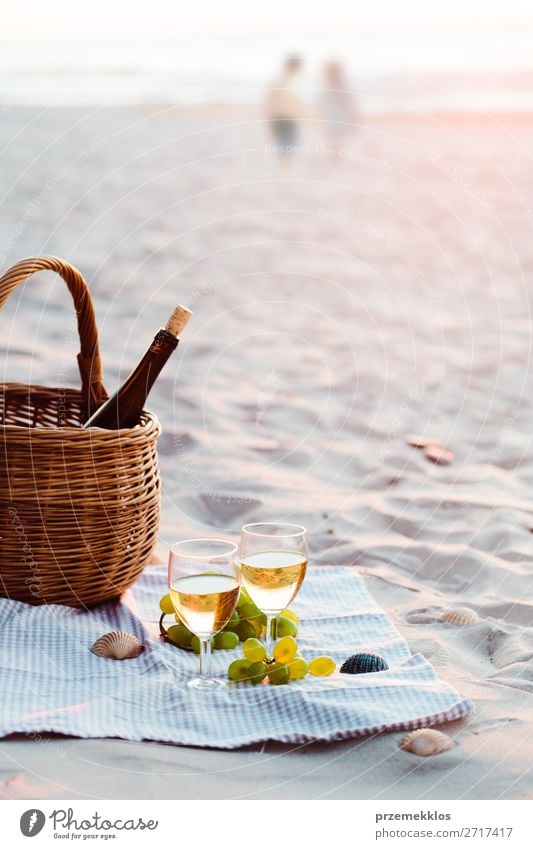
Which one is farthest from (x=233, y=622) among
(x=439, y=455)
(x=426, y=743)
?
(x=439, y=455)

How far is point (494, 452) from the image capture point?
2.63m

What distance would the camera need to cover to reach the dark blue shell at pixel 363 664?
1405 mm

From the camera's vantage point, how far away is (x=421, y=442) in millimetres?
2689

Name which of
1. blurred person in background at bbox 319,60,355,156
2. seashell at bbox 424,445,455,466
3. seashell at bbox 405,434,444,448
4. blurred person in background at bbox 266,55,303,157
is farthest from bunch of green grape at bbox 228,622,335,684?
blurred person in background at bbox 319,60,355,156

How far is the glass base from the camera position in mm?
1347

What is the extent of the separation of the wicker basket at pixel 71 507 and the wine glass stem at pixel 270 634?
290 mm

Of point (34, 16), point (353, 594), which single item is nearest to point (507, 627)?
point (353, 594)

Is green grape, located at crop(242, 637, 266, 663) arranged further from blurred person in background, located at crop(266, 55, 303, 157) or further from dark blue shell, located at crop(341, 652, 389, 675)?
blurred person in background, located at crop(266, 55, 303, 157)

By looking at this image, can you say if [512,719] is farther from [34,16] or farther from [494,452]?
[34,16]

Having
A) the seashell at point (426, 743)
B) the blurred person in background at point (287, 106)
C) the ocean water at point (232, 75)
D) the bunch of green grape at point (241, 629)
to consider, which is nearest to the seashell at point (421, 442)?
the bunch of green grape at point (241, 629)

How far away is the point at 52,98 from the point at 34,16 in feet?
15.8

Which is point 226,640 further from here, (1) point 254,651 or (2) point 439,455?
(2) point 439,455

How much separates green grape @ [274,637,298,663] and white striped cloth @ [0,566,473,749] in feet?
0.13

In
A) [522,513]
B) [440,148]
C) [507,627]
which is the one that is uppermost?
[440,148]
